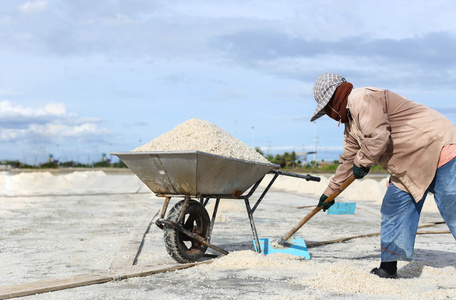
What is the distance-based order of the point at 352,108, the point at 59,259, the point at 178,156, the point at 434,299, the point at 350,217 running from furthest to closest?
the point at 350,217, the point at 59,259, the point at 178,156, the point at 352,108, the point at 434,299

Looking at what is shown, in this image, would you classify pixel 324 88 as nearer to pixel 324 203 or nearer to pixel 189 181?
pixel 324 203

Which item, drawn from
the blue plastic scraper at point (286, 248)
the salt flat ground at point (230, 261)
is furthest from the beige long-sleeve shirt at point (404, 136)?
the blue plastic scraper at point (286, 248)

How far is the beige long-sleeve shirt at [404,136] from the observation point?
11.1 ft

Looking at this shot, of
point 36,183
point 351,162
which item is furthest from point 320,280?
point 36,183

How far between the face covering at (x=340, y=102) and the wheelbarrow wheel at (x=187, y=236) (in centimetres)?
162

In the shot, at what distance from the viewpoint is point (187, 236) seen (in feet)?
15.3

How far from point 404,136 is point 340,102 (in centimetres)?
54

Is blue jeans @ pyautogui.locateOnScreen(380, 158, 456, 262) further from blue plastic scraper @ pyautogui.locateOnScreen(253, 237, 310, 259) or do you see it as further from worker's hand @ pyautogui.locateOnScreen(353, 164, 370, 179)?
blue plastic scraper @ pyautogui.locateOnScreen(253, 237, 310, 259)

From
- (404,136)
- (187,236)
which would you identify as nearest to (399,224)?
(404,136)

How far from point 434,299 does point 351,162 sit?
130 centimetres

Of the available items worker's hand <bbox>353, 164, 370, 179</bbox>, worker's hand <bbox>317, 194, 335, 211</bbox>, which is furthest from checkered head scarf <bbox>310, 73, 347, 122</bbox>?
worker's hand <bbox>317, 194, 335, 211</bbox>

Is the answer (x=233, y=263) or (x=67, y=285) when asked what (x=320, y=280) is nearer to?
(x=233, y=263)

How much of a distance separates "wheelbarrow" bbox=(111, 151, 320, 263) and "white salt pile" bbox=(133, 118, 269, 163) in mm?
169

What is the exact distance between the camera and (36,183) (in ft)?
65.0
